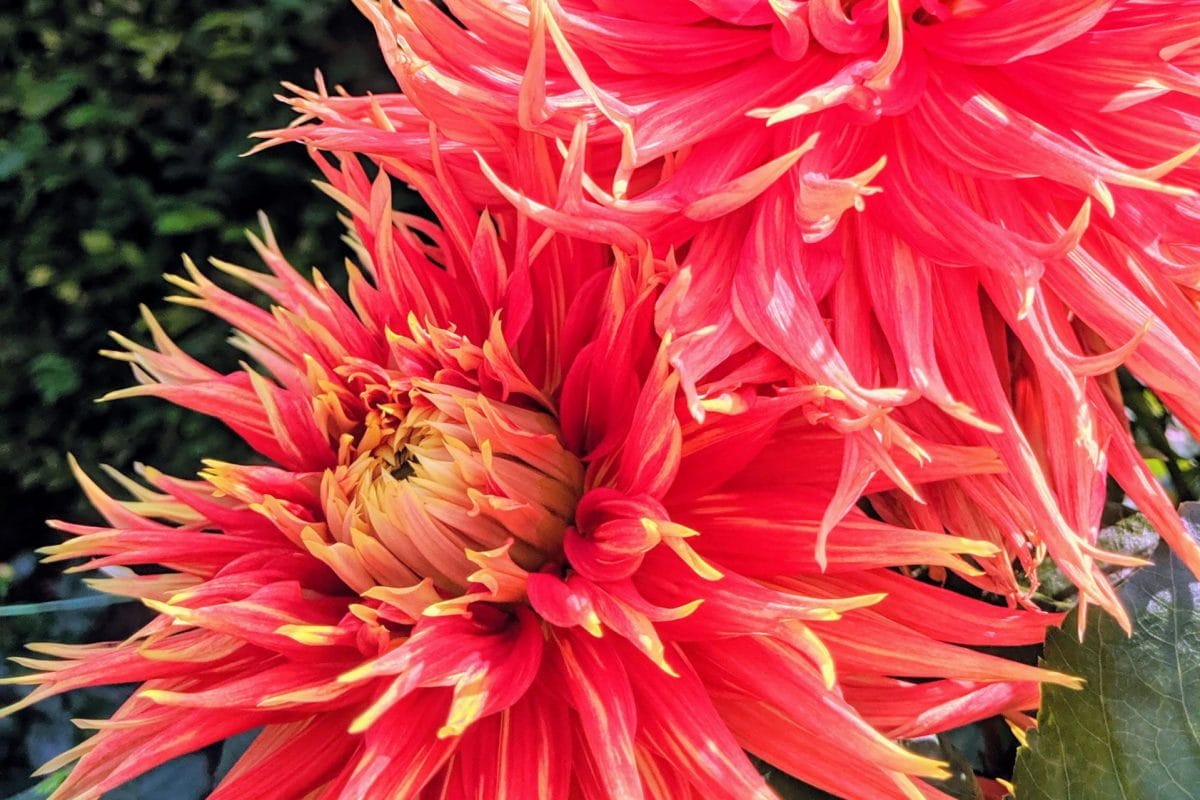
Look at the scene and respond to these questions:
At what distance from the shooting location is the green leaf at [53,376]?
0.98m

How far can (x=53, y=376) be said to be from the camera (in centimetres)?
98

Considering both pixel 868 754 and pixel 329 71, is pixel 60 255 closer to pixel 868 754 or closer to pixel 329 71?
pixel 329 71

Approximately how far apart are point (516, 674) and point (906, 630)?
0.31 ft

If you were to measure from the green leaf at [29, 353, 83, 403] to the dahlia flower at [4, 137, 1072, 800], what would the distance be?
747mm

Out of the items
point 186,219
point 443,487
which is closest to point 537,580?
point 443,487

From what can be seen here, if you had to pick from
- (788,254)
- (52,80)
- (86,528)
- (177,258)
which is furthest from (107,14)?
(788,254)

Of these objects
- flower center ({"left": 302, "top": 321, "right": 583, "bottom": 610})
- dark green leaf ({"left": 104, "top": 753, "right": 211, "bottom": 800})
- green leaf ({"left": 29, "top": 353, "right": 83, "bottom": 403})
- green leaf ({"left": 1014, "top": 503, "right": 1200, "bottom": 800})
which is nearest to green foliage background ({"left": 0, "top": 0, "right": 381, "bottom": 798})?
green leaf ({"left": 29, "top": 353, "right": 83, "bottom": 403})

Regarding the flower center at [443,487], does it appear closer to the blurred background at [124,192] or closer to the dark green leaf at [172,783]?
the dark green leaf at [172,783]

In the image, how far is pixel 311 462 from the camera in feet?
1.01

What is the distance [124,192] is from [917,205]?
35.8 inches

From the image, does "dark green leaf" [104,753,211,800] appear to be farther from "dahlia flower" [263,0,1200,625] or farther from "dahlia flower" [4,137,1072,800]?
"dahlia flower" [263,0,1200,625]

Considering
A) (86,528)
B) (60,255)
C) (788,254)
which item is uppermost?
(788,254)

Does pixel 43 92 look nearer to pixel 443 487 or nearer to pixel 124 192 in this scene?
pixel 124 192

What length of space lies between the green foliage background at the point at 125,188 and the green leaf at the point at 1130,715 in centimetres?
78
